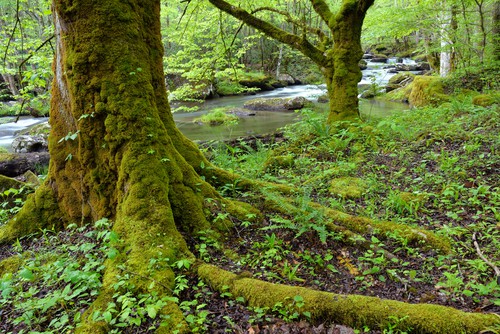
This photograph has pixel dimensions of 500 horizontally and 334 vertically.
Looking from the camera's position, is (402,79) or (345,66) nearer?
(345,66)

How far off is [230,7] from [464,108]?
20.2ft

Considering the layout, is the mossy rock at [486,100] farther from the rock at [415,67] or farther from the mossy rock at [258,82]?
the rock at [415,67]

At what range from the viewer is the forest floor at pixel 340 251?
2.27 metres

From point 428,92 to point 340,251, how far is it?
37.0 feet

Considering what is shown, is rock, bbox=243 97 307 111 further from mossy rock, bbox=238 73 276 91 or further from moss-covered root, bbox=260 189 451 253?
moss-covered root, bbox=260 189 451 253

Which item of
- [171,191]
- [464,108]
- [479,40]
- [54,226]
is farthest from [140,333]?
[479,40]

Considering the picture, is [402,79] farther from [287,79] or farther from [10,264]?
[10,264]

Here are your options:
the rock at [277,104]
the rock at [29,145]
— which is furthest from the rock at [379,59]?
the rock at [29,145]

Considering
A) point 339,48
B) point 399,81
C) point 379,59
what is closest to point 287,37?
point 339,48

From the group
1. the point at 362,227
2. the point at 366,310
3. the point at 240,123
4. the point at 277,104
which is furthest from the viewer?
the point at 277,104

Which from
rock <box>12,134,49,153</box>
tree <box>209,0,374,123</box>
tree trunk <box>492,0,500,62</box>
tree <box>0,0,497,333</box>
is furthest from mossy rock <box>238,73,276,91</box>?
tree <box>0,0,497,333</box>

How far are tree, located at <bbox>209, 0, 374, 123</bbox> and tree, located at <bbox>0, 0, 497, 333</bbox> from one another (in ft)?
14.6

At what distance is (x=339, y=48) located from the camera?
7.60 m

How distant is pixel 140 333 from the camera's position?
204 centimetres
